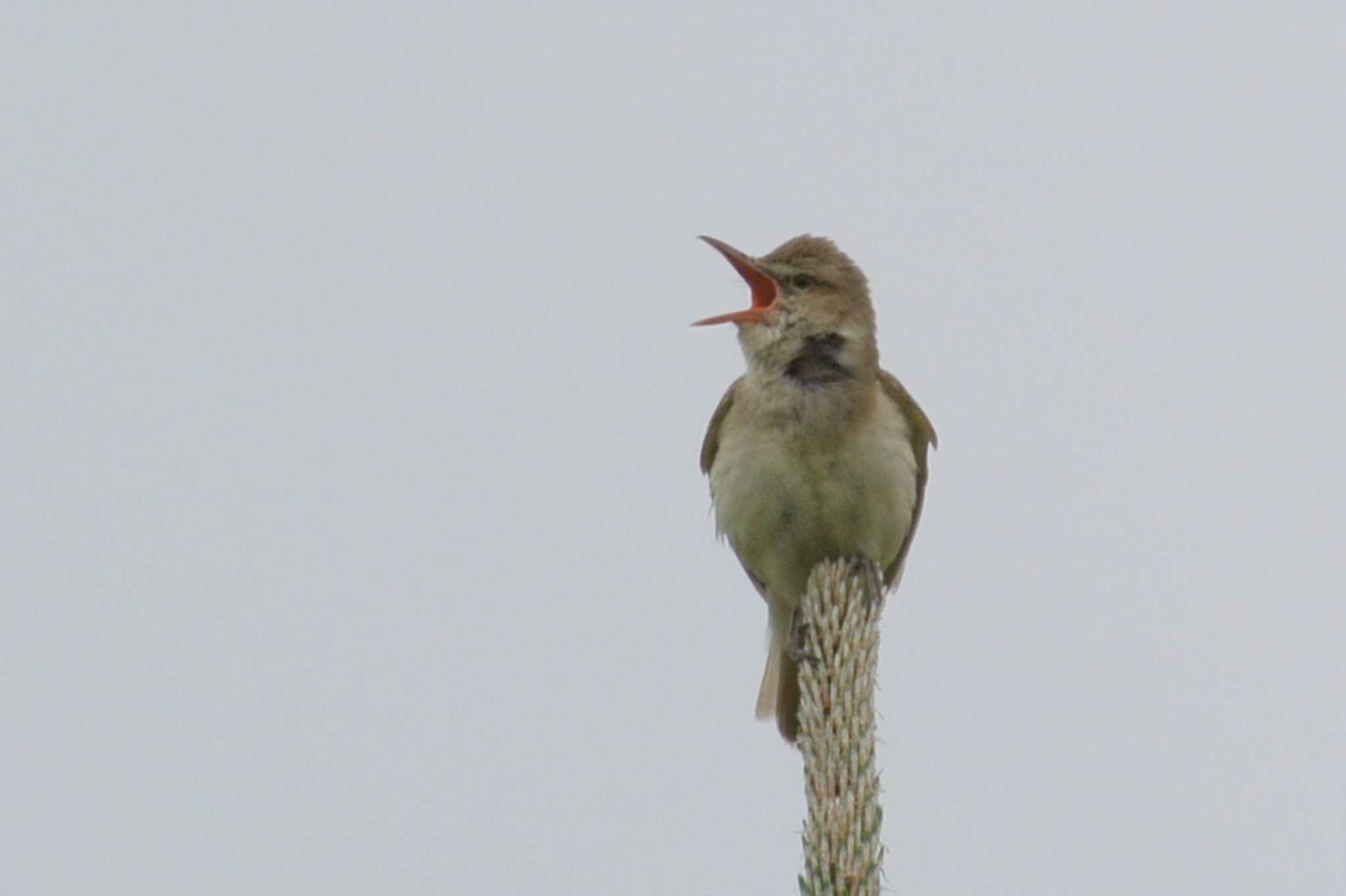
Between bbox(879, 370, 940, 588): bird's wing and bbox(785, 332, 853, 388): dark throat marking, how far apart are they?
241mm

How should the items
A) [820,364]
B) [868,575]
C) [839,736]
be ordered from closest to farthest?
[839,736] → [868,575] → [820,364]

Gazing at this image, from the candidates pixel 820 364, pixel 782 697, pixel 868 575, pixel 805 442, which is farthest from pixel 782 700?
pixel 820 364

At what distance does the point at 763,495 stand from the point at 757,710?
2.89ft

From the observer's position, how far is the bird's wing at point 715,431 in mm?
6531

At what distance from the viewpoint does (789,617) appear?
21.5 feet

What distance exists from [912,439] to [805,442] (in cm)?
60

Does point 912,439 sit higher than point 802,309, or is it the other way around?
point 802,309

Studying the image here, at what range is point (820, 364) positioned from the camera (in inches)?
244

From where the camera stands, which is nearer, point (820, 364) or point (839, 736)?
point (839, 736)

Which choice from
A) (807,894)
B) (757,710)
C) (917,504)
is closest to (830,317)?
(917,504)

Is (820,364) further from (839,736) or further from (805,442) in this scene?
(839,736)

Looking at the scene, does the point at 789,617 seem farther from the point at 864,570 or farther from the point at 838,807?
the point at 838,807

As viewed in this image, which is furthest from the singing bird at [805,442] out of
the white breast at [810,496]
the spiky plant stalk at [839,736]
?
the spiky plant stalk at [839,736]

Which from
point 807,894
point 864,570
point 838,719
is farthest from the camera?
point 864,570
